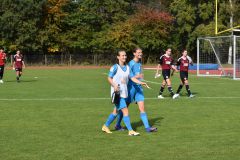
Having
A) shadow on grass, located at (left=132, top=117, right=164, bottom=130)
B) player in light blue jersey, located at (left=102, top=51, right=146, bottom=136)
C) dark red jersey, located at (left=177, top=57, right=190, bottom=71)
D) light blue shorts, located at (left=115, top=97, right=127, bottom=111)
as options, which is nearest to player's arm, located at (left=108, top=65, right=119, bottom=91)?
player in light blue jersey, located at (left=102, top=51, right=146, bottom=136)

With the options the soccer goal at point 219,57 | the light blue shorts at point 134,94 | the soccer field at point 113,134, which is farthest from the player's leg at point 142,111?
the soccer goal at point 219,57

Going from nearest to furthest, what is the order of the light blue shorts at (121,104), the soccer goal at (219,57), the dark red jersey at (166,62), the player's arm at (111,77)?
the player's arm at (111,77), the light blue shorts at (121,104), the dark red jersey at (166,62), the soccer goal at (219,57)

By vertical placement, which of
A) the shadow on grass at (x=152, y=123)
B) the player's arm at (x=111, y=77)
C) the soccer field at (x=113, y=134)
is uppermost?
the player's arm at (x=111, y=77)

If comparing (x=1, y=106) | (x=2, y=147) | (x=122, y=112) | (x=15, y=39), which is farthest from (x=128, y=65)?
(x=15, y=39)

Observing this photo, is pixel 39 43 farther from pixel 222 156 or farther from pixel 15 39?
pixel 222 156

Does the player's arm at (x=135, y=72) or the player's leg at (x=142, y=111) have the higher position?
the player's arm at (x=135, y=72)

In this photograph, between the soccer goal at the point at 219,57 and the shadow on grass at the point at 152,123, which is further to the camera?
the soccer goal at the point at 219,57

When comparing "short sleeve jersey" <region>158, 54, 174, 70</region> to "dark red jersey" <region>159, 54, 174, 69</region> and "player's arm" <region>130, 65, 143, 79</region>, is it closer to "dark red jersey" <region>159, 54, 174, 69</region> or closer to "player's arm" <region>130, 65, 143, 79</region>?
"dark red jersey" <region>159, 54, 174, 69</region>

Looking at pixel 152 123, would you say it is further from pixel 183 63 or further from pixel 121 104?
pixel 183 63

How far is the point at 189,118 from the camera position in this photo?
489 inches

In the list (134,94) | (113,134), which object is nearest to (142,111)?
(134,94)

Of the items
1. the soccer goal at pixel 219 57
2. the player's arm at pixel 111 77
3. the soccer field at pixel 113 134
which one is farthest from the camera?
the soccer goal at pixel 219 57

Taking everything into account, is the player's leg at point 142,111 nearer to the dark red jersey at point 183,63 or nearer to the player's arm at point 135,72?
the player's arm at point 135,72

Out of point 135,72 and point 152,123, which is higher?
point 135,72
